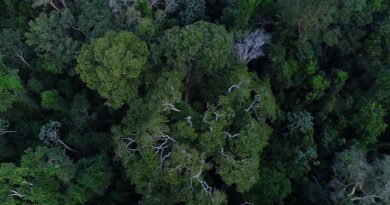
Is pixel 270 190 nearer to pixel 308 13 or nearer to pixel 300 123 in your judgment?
pixel 300 123

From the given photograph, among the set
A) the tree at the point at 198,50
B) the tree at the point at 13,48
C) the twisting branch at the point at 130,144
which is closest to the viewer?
the twisting branch at the point at 130,144

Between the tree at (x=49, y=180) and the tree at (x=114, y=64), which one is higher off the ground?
the tree at (x=114, y=64)

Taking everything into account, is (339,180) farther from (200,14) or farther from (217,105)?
(200,14)

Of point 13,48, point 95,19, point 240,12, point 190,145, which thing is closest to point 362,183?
point 190,145

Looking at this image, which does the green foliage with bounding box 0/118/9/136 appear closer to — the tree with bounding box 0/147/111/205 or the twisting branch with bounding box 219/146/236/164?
the tree with bounding box 0/147/111/205

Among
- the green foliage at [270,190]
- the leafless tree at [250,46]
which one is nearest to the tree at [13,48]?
the leafless tree at [250,46]

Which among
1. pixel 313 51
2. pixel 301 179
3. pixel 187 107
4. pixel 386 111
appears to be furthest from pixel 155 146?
pixel 386 111

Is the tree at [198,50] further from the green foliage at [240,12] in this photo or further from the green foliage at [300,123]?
the green foliage at [300,123]
